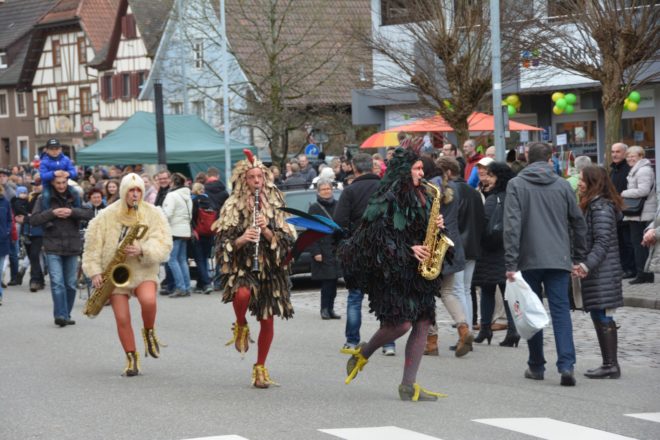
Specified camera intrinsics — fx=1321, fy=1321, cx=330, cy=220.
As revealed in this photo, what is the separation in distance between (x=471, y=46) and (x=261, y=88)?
1907 cm

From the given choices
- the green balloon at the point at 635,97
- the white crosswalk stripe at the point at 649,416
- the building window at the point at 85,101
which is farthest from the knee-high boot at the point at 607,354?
the building window at the point at 85,101

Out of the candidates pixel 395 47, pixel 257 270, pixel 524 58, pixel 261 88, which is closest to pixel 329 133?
pixel 261 88

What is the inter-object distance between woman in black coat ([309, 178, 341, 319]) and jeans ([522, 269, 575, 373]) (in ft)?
15.5

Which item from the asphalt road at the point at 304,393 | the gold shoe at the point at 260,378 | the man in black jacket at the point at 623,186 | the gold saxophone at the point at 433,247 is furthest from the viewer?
the man in black jacket at the point at 623,186

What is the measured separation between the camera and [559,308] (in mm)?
10281

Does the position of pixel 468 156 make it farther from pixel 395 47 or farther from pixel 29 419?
pixel 29 419

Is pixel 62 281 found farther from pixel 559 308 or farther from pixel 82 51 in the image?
pixel 82 51

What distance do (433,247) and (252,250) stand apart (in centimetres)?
162

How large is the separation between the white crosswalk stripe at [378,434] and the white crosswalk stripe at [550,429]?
2.03 ft

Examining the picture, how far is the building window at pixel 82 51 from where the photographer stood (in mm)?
73625

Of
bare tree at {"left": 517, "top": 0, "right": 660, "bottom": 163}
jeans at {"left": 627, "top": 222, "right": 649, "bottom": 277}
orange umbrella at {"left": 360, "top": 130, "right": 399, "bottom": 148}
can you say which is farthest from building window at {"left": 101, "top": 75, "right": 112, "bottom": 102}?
jeans at {"left": 627, "top": 222, "right": 649, "bottom": 277}

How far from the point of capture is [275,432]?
8.22m

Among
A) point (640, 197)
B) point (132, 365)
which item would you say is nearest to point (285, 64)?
point (640, 197)

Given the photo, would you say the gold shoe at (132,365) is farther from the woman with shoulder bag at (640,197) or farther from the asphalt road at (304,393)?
the woman with shoulder bag at (640,197)
